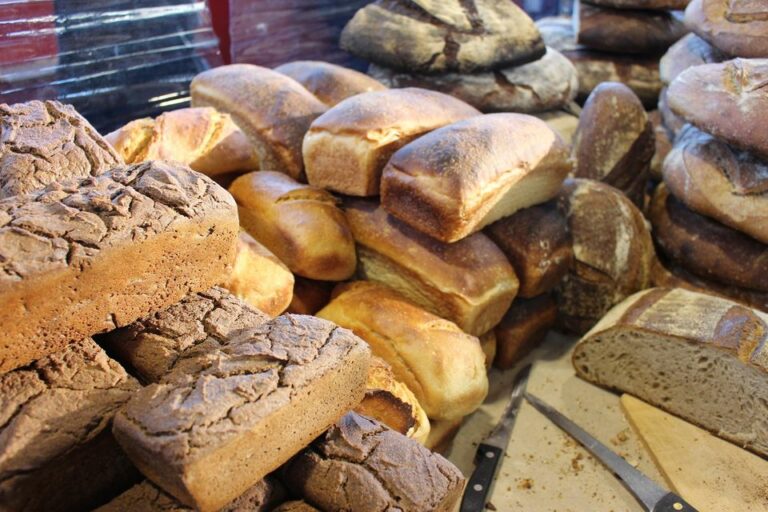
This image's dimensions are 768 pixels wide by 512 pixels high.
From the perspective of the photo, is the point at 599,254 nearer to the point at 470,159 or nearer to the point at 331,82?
the point at 470,159

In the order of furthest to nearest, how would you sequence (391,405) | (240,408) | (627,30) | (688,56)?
(627,30) → (688,56) → (391,405) → (240,408)

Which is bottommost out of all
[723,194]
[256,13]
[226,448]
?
[723,194]

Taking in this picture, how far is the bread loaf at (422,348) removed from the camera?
175 cm

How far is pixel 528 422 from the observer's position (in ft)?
6.40

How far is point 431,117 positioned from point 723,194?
1.02m

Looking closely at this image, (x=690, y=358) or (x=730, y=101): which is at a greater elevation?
(x=730, y=101)

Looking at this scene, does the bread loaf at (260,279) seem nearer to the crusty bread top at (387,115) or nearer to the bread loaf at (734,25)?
the crusty bread top at (387,115)

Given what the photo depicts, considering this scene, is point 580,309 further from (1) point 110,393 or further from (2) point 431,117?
(1) point 110,393

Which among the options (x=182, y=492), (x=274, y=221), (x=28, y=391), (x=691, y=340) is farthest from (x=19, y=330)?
(x=691, y=340)

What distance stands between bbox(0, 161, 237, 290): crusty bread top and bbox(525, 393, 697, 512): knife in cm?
119

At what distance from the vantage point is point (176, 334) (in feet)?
4.08

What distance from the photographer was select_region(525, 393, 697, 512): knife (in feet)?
5.23

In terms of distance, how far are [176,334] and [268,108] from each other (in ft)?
3.58

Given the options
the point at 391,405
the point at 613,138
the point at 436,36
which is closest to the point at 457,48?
the point at 436,36
